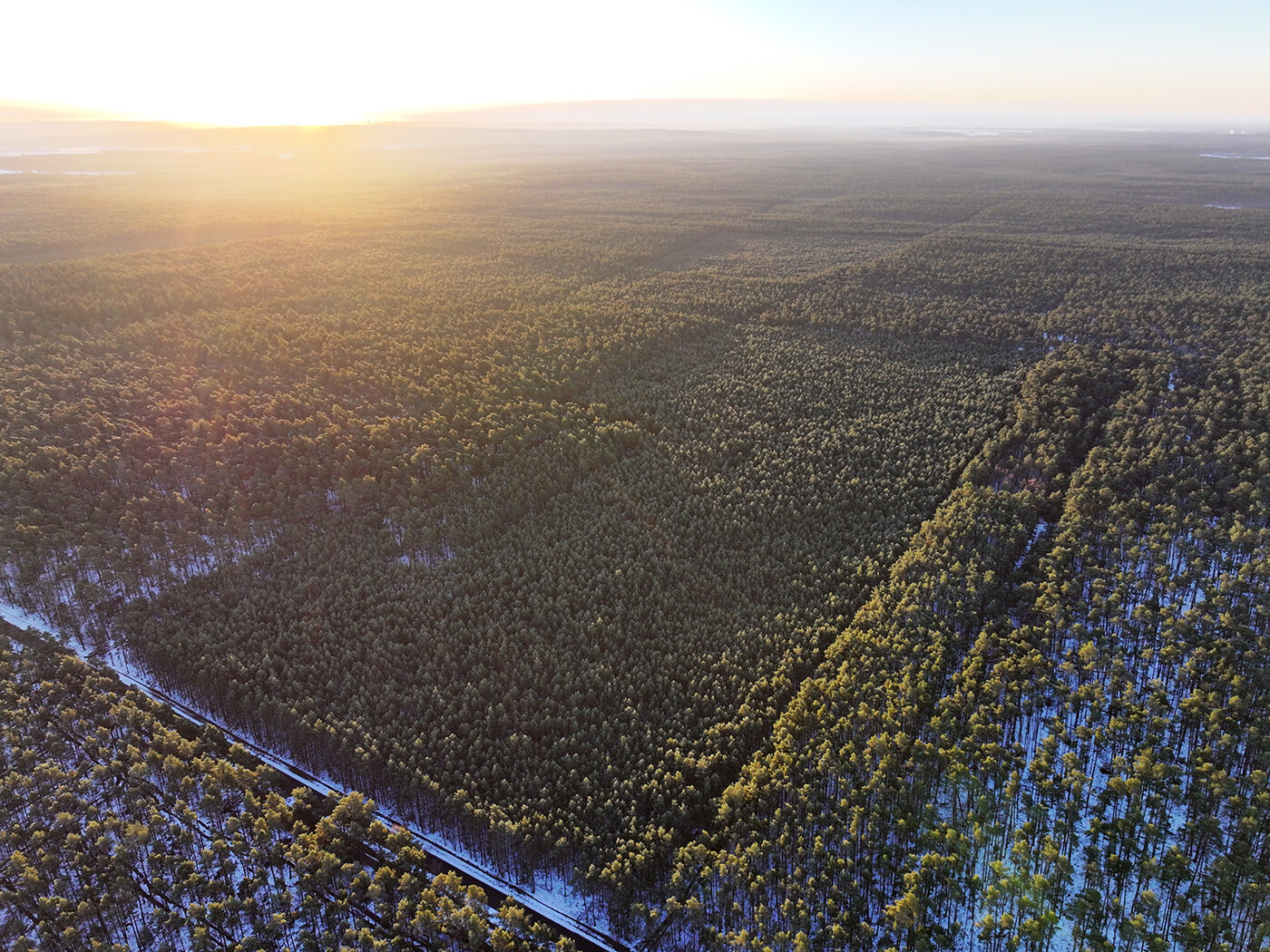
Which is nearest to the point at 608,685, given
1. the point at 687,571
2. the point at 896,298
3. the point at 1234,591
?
the point at 687,571

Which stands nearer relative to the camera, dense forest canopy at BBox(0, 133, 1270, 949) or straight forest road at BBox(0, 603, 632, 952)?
straight forest road at BBox(0, 603, 632, 952)

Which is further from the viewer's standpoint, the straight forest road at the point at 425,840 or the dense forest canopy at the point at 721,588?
the dense forest canopy at the point at 721,588

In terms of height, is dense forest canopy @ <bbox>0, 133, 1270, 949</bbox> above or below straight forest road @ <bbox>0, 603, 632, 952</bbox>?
above

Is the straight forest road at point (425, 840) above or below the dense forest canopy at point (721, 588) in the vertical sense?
below

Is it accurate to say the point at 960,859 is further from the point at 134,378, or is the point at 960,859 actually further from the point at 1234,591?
the point at 134,378
